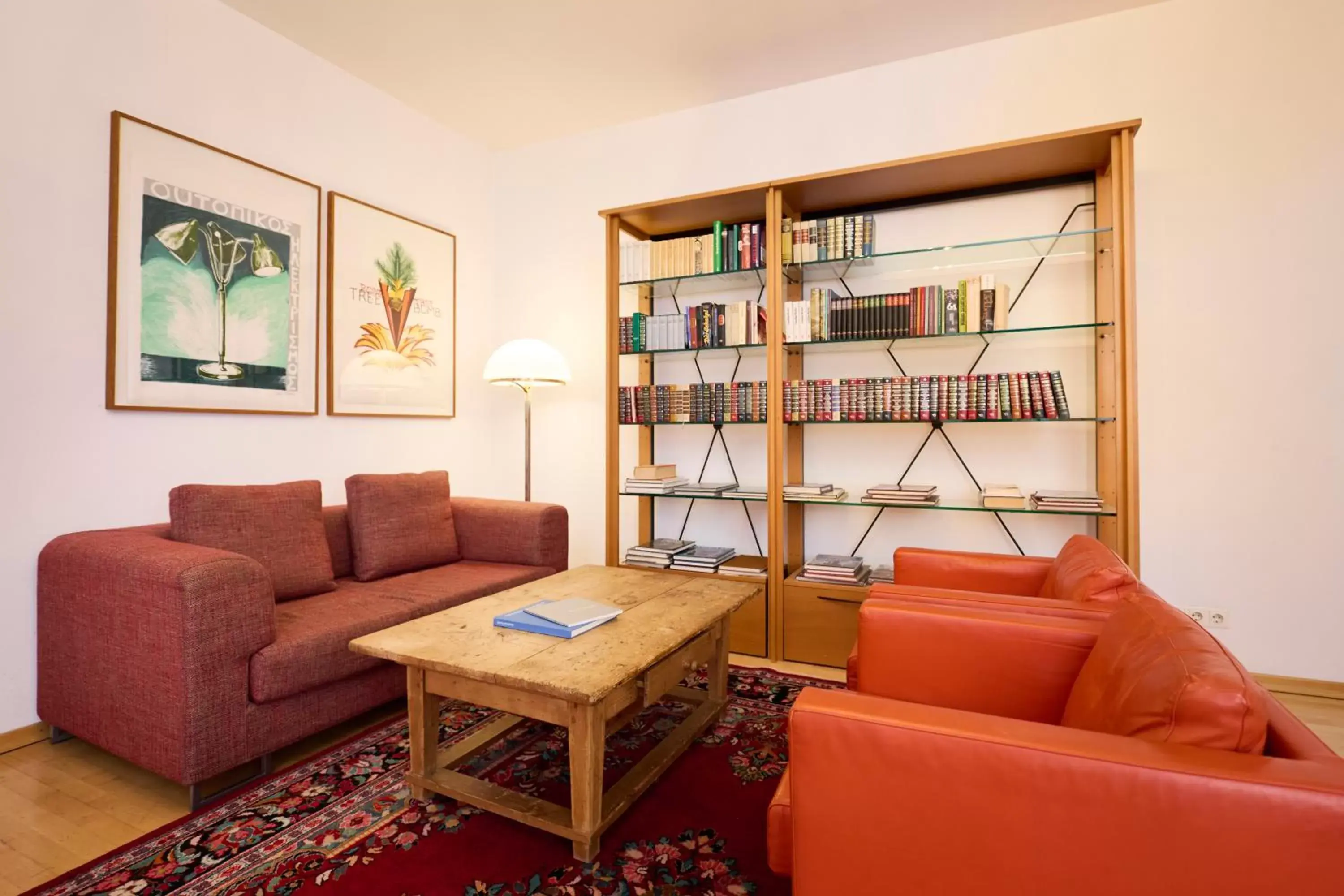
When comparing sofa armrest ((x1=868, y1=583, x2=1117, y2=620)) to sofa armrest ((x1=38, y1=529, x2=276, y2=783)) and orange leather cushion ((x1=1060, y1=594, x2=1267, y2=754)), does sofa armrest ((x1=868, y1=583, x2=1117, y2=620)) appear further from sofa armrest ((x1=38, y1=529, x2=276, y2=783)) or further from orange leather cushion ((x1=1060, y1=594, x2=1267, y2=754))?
sofa armrest ((x1=38, y1=529, x2=276, y2=783))

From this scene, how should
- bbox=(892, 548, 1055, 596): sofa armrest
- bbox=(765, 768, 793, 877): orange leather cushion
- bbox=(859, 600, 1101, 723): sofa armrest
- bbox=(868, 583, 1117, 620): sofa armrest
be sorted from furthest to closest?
bbox=(892, 548, 1055, 596): sofa armrest
bbox=(868, 583, 1117, 620): sofa armrest
bbox=(859, 600, 1101, 723): sofa armrest
bbox=(765, 768, 793, 877): orange leather cushion

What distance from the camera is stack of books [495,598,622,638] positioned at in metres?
1.88

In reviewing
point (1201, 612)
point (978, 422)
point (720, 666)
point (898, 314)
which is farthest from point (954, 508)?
point (720, 666)

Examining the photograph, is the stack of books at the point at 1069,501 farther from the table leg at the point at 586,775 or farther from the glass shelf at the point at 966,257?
the table leg at the point at 586,775

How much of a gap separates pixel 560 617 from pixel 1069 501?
216cm

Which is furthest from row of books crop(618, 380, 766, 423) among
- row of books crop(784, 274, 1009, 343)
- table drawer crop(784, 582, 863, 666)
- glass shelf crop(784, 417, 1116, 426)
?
table drawer crop(784, 582, 863, 666)

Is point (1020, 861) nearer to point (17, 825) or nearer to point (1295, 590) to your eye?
point (17, 825)

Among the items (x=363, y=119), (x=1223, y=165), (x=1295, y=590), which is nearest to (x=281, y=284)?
(x=363, y=119)

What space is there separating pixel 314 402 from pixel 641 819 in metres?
2.62

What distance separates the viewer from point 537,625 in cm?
191

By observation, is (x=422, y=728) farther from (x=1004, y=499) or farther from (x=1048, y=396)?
(x=1048, y=396)

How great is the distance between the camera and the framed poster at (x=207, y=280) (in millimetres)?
2557

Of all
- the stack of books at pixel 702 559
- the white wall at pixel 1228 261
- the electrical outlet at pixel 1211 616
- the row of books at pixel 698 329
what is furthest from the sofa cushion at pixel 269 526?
the electrical outlet at pixel 1211 616

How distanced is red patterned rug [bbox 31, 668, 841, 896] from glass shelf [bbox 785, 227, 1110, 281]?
223 centimetres
